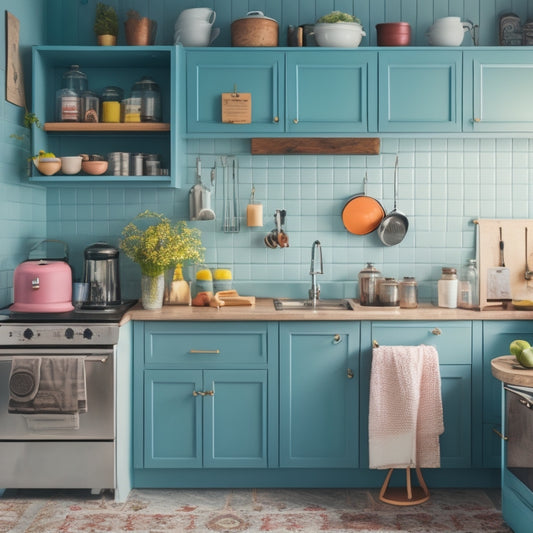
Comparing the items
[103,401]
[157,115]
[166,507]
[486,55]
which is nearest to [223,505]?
[166,507]

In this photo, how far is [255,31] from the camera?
384 centimetres

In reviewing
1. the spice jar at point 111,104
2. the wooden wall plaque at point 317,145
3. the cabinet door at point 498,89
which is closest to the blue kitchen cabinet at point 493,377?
the cabinet door at point 498,89

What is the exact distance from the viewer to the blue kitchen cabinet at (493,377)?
3.59 m

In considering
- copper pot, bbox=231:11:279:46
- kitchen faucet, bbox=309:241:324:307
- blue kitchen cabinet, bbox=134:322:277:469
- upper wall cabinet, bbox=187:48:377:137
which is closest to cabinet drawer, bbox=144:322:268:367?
blue kitchen cabinet, bbox=134:322:277:469

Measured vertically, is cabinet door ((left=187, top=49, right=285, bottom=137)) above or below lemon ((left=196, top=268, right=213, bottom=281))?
above

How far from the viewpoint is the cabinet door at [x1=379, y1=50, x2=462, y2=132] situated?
3818 mm

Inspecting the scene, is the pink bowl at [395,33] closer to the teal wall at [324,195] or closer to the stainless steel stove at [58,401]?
the teal wall at [324,195]

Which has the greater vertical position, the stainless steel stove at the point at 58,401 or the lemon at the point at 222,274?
the lemon at the point at 222,274

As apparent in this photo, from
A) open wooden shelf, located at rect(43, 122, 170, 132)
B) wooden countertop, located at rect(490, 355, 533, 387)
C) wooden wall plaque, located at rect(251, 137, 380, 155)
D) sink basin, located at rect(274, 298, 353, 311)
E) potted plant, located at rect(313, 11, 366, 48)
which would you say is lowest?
wooden countertop, located at rect(490, 355, 533, 387)

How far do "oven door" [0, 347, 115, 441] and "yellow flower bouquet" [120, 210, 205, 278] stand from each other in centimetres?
63

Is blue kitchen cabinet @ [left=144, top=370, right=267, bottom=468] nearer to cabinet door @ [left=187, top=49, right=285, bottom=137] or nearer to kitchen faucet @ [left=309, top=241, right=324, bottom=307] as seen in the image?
kitchen faucet @ [left=309, top=241, right=324, bottom=307]

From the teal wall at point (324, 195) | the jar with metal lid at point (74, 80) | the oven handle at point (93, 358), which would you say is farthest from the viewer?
the teal wall at point (324, 195)

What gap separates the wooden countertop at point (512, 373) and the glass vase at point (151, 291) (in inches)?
67.7

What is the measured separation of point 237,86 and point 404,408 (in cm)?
188
